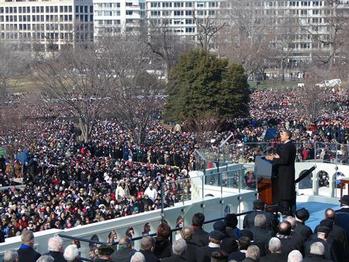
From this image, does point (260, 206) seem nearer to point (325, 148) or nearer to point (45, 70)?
point (325, 148)

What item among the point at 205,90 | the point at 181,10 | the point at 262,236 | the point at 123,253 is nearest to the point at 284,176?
the point at 262,236

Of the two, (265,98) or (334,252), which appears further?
(265,98)

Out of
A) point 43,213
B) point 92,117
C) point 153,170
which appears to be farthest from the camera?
point 92,117

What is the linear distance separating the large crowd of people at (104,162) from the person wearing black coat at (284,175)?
99.8 inches

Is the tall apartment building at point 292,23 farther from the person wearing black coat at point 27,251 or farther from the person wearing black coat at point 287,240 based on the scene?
the person wearing black coat at point 27,251

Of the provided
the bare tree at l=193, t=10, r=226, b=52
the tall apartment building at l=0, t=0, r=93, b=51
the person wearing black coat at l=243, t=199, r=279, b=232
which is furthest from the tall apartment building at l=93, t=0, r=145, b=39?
the person wearing black coat at l=243, t=199, r=279, b=232

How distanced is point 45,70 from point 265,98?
951 inches

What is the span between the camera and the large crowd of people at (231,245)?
32.1 ft

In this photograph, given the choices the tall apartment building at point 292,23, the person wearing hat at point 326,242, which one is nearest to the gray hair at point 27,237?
the person wearing hat at point 326,242

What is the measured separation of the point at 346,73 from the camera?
85.4 m

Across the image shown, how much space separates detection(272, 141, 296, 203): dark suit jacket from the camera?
14.3m

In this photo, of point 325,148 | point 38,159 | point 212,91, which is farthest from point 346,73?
point 325,148

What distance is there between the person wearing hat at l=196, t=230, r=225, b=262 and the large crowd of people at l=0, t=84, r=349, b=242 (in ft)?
18.6

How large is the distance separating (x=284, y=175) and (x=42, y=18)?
149834mm
